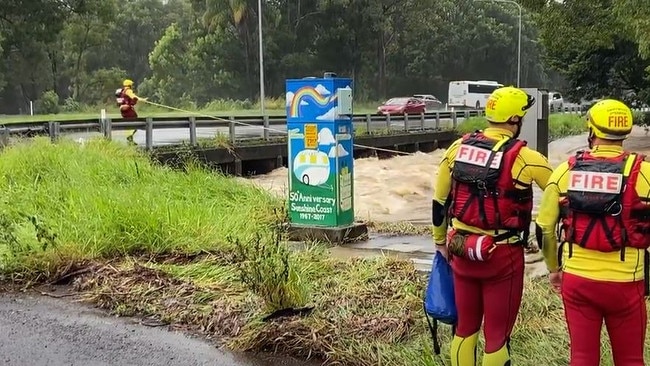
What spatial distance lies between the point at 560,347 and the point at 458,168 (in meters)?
1.44

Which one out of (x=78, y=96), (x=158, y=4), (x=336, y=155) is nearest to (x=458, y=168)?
(x=336, y=155)

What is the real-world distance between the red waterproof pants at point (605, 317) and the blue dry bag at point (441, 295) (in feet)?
2.47

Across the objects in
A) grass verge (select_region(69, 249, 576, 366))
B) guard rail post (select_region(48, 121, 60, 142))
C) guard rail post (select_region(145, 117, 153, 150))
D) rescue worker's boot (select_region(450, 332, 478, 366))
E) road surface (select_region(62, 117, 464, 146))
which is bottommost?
grass verge (select_region(69, 249, 576, 366))

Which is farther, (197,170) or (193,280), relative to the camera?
(197,170)

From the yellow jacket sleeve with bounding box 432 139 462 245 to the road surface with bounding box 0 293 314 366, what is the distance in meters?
1.42

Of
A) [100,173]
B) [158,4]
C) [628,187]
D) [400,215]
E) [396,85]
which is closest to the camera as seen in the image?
[628,187]

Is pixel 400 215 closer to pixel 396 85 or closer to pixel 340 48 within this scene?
pixel 340 48

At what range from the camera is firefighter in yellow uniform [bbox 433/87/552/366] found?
3.83 meters

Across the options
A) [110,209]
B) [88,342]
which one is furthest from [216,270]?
[110,209]

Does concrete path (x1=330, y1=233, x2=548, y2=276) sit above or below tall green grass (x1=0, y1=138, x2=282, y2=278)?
below

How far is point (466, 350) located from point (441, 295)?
13.0 inches

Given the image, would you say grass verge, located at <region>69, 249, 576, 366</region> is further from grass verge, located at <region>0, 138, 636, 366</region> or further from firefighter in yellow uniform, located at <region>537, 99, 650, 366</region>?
firefighter in yellow uniform, located at <region>537, 99, 650, 366</region>

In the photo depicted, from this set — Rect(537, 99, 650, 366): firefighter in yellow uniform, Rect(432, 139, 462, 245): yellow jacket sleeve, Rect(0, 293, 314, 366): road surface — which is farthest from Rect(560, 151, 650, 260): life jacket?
Rect(0, 293, 314, 366): road surface

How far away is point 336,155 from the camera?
8.69m
